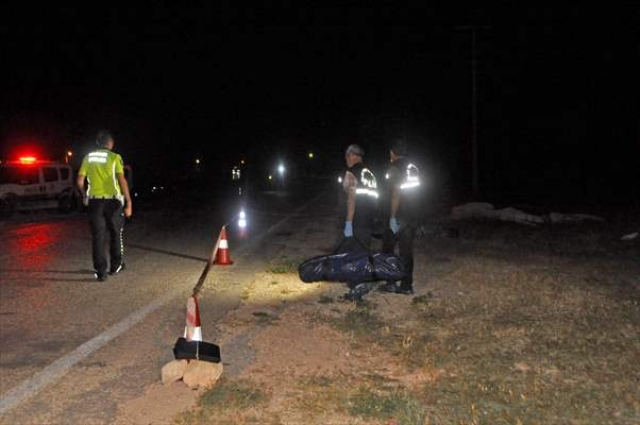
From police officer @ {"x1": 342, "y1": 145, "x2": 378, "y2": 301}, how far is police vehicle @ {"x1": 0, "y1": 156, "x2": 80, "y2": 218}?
15.9 metres

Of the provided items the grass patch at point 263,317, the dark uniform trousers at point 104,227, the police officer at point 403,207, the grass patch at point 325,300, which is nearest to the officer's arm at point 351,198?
the police officer at point 403,207

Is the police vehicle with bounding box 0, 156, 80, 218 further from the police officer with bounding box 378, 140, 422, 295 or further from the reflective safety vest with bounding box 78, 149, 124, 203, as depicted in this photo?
the police officer with bounding box 378, 140, 422, 295

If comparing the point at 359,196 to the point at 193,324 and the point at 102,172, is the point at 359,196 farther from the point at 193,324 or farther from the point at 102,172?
the point at 102,172

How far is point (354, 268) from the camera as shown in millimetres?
8039

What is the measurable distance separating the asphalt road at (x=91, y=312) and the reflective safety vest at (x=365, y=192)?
1851mm

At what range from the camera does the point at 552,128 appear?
44.9 metres

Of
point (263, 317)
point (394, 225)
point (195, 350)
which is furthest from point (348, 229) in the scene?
point (195, 350)

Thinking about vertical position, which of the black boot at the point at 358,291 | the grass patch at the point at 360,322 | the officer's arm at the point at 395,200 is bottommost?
the grass patch at the point at 360,322

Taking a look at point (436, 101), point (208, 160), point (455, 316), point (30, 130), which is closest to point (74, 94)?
point (30, 130)

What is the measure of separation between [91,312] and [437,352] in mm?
3937

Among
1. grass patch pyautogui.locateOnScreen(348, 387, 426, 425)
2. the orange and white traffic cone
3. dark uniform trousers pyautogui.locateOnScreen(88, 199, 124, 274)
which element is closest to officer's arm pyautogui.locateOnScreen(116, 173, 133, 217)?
dark uniform trousers pyautogui.locateOnScreen(88, 199, 124, 274)

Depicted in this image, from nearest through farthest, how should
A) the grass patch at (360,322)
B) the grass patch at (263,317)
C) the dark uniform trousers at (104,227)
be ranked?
the grass patch at (360,322) → the grass patch at (263,317) → the dark uniform trousers at (104,227)

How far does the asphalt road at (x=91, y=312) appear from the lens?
17.1 feet

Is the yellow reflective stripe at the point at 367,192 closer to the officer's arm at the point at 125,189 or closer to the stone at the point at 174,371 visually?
the stone at the point at 174,371
